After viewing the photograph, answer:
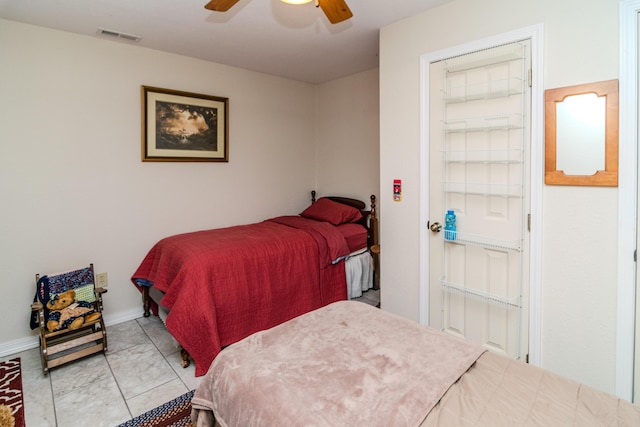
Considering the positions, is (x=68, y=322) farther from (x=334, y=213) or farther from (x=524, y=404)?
(x=524, y=404)

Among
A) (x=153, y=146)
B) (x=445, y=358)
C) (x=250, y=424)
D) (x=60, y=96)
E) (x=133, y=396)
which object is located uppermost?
(x=60, y=96)

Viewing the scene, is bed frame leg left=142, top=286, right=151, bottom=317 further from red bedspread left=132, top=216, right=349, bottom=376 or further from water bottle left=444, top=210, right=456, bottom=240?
water bottle left=444, top=210, right=456, bottom=240

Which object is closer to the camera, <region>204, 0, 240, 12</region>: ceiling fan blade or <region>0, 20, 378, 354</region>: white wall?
<region>204, 0, 240, 12</region>: ceiling fan blade

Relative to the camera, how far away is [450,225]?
2461 millimetres

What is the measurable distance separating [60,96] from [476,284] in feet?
11.8

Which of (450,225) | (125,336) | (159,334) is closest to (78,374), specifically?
(125,336)

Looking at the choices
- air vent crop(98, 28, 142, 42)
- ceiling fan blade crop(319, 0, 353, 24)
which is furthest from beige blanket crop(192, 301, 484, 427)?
air vent crop(98, 28, 142, 42)

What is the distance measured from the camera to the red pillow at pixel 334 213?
12.6ft

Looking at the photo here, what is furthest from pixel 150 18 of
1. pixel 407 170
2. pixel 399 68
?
pixel 407 170

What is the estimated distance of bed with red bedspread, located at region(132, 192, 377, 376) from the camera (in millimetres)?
2480

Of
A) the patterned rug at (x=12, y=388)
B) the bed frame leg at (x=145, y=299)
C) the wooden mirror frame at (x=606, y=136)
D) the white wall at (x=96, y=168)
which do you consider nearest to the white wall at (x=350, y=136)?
the white wall at (x=96, y=168)

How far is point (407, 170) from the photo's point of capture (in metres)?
2.70

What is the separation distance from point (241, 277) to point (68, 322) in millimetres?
1317

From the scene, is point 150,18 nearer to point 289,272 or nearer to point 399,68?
point 399,68
